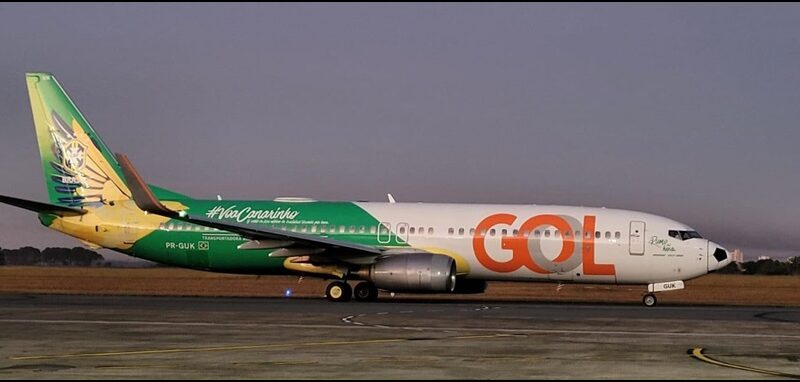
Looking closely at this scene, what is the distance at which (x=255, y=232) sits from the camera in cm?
3372

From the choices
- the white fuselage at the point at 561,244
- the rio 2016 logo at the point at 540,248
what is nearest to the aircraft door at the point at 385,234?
the white fuselage at the point at 561,244

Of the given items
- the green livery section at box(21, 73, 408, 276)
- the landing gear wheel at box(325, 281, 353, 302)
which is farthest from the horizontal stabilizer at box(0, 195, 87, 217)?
the landing gear wheel at box(325, 281, 353, 302)

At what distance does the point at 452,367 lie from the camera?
1501cm

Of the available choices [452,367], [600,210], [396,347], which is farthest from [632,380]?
[600,210]

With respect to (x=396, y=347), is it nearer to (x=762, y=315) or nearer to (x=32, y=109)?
(x=762, y=315)

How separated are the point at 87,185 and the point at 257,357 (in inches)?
975

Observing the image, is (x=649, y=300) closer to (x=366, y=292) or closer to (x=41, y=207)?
(x=366, y=292)

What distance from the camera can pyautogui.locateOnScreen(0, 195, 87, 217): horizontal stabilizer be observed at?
3492cm

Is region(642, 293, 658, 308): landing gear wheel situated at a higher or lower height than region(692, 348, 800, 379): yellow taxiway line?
higher

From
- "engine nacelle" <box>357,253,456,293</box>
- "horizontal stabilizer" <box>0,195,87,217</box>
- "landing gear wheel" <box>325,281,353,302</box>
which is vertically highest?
"horizontal stabilizer" <box>0,195,87,217</box>

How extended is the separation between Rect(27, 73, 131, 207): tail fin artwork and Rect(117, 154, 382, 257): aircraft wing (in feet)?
18.7

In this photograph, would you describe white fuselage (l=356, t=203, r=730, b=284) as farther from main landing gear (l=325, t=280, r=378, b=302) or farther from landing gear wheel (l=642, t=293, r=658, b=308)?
main landing gear (l=325, t=280, r=378, b=302)

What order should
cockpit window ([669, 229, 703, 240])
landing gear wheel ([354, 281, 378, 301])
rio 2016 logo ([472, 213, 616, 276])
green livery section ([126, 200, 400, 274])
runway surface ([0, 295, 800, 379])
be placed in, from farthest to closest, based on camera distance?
1. green livery section ([126, 200, 400, 274])
2. landing gear wheel ([354, 281, 378, 301])
3. rio 2016 logo ([472, 213, 616, 276])
4. cockpit window ([669, 229, 703, 240])
5. runway surface ([0, 295, 800, 379])

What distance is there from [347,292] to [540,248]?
6301mm
